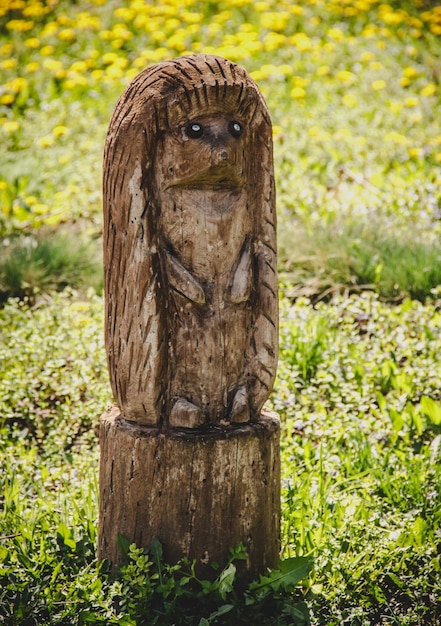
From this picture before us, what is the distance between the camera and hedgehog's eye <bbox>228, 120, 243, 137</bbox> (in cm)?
274

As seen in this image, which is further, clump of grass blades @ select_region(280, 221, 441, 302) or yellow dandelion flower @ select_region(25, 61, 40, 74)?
yellow dandelion flower @ select_region(25, 61, 40, 74)

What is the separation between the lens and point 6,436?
406cm

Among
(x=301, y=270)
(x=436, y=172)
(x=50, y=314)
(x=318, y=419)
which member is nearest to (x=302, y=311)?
(x=301, y=270)

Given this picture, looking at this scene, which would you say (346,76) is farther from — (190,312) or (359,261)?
(190,312)

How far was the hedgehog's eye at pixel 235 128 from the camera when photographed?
2.74 meters

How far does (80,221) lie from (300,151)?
2.19 m

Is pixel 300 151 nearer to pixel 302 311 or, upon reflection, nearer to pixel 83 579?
pixel 302 311

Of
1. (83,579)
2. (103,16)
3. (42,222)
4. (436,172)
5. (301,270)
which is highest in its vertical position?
(103,16)

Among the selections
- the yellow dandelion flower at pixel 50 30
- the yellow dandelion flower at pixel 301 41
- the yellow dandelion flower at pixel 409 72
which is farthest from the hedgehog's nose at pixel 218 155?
the yellow dandelion flower at pixel 50 30

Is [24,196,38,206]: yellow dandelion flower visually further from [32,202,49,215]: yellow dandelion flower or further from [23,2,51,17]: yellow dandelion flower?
[23,2,51,17]: yellow dandelion flower

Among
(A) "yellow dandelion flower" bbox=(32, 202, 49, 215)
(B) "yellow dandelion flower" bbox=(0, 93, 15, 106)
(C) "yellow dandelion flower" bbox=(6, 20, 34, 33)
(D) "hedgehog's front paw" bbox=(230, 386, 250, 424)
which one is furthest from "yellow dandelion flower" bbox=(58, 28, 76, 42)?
(D) "hedgehog's front paw" bbox=(230, 386, 250, 424)

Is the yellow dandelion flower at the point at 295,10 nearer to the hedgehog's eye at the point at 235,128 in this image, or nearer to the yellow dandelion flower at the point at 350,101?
the yellow dandelion flower at the point at 350,101

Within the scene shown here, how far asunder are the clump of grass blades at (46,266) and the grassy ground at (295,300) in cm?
2

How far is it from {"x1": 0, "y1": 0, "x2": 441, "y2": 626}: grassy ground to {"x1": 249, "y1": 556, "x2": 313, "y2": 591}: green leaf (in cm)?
6
